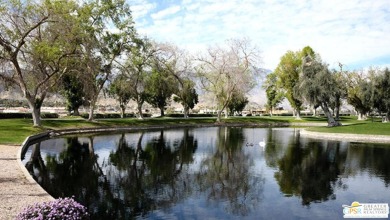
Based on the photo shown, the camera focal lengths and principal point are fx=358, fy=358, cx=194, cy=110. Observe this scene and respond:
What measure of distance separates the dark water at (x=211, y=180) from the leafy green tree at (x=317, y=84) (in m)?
26.2

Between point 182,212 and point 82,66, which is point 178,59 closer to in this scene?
point 82,66

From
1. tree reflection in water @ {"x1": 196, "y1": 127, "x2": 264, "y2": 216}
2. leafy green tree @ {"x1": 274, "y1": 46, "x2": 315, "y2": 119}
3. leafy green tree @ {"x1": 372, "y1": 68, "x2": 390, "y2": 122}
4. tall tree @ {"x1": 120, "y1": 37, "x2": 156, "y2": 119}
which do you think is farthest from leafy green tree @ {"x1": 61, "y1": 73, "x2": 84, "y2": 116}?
leafy green tree @ {"x1": 372, "y1": 68, "x2": 390, "y2": 122}

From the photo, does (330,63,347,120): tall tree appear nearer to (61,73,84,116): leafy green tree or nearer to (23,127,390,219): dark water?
(23,127,390,219): dark water

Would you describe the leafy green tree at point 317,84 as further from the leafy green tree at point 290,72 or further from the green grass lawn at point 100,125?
the leafy green tree at point 290,72

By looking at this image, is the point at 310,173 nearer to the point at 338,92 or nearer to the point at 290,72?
the point at 338,92

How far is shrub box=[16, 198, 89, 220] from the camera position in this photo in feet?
28.2

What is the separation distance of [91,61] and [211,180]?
105 ft

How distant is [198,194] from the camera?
15422 mm

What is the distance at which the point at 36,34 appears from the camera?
42.7m

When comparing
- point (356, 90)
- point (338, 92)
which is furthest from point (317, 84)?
point (356, 90)

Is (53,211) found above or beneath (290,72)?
beneath

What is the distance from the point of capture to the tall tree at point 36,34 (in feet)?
126
